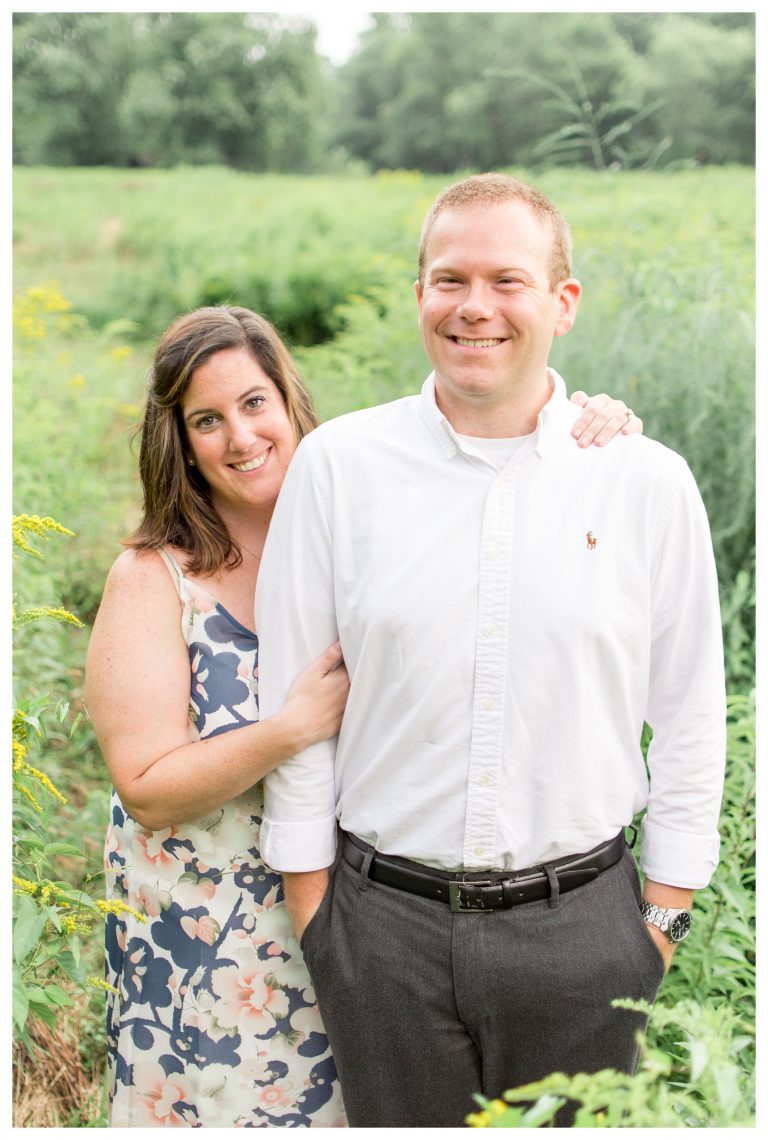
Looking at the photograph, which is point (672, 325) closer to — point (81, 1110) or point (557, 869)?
point (557, 869)

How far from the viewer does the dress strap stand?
2040mm

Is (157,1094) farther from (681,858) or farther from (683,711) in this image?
(683,711)

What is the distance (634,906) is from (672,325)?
2.93 meters

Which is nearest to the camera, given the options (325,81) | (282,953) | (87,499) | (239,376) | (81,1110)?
(282,953)

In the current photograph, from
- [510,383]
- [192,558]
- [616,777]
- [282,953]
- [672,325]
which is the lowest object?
[282,953]

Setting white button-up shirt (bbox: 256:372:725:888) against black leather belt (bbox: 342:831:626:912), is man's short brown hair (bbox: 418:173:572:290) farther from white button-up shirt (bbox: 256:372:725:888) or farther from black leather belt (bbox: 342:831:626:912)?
black leather belt (bbox: 342:831:626:912)

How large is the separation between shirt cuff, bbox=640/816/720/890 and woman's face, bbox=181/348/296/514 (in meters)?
1.01

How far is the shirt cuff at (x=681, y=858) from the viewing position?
6.43 ft

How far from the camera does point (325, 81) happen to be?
34.4m

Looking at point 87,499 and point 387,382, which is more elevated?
point 387,382

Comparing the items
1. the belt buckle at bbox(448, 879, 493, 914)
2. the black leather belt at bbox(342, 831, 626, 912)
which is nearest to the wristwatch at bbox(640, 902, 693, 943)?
the black leather belt at bbox(342, 831, 626, 912)

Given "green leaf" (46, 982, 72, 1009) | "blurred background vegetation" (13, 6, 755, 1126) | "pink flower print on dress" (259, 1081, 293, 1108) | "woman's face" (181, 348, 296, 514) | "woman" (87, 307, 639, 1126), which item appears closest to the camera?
"green leaf" (46, 982, 72, 1009)

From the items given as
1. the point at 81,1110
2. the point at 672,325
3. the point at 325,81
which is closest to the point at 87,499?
the point at 672,325

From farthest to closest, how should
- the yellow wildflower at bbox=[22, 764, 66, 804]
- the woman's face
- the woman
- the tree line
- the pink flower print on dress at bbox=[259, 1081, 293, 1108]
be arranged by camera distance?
the tree line, the woman's face, the pink flower print on dress at bbox=[259, 1081, 293, 1108], the woman, the yellow wildflower at bbox=[22, 764, 66, 804]
